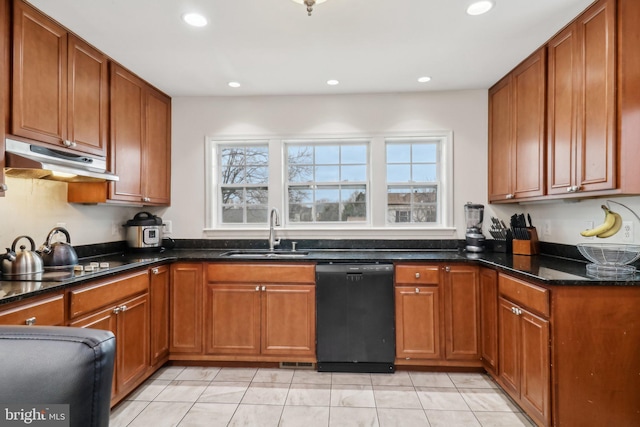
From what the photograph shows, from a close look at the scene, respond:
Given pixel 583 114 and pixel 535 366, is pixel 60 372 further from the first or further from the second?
pixel 583 114

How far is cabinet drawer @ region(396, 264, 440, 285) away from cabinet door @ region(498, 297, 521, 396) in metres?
0.49

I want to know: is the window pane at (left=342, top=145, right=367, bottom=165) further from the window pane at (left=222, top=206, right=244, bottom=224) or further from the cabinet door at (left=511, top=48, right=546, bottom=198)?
the cabinet door at (left=511, top=48, right=546, bottom=198)

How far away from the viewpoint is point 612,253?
1.89 m

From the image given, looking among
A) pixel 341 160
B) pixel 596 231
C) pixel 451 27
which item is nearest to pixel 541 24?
pixel 451 27

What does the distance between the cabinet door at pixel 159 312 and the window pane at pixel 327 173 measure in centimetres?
170

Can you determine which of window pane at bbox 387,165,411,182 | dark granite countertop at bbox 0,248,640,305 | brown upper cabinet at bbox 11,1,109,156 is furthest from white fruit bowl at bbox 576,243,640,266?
brown upper cabinet at bbox 11,1,109,156

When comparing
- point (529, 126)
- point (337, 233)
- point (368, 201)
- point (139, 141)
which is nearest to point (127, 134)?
point (139, 141)

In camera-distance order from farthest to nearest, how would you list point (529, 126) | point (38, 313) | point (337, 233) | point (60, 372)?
point (337, 233)
point (529, 126)
point (38, 313)
point (60, 372)

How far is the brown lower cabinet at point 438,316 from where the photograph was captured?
272 cm

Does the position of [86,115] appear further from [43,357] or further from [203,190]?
[43,357]

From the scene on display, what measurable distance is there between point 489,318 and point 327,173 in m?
1.98

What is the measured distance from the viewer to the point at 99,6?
1.94m

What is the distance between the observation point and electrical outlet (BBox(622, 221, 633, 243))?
6.82 ft

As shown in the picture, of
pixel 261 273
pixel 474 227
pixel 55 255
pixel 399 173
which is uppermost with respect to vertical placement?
pixel 399 173
